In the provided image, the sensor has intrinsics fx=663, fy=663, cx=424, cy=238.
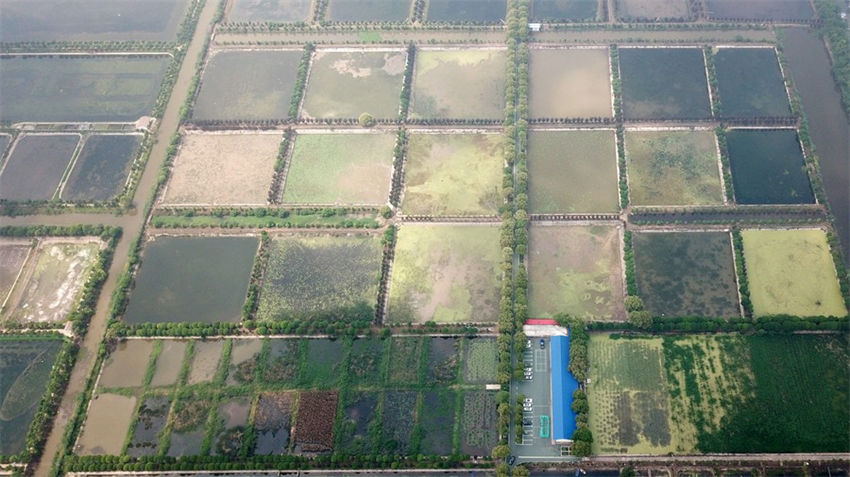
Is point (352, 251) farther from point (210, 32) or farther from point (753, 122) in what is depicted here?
point (753, 122)

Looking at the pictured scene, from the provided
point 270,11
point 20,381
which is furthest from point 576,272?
point 20,381

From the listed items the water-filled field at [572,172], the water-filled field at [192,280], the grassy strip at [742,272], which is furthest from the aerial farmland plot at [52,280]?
the grassy strip at [742,272]

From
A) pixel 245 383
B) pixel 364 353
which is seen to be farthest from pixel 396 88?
pixel 245 383

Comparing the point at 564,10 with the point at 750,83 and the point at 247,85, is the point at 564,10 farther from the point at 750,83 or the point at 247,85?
the point at 247,85

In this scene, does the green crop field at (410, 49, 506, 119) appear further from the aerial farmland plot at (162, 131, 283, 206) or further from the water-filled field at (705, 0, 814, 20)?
the water-filled field at (705, 0, 814, 20)

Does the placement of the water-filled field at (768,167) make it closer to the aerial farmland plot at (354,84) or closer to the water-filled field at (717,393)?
the water-filled field at (717,393)
